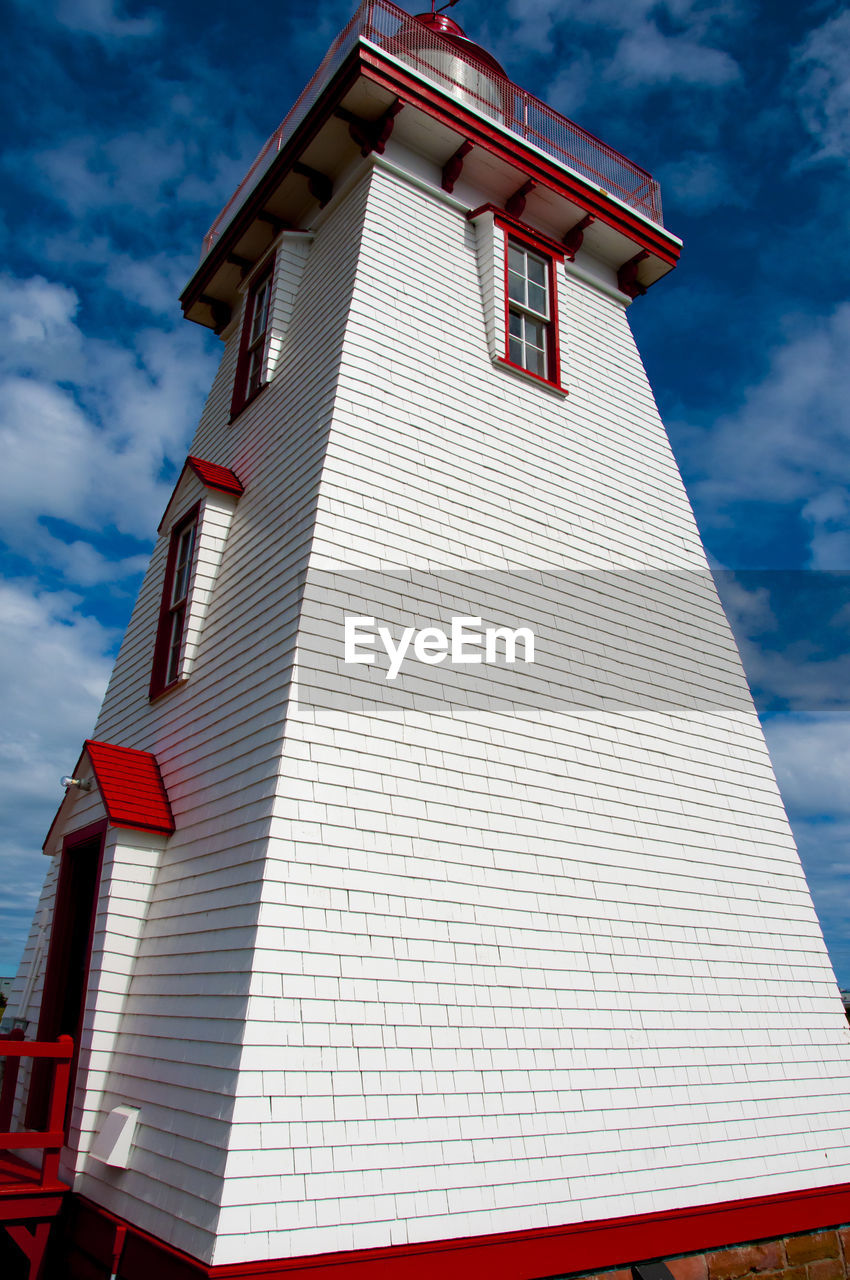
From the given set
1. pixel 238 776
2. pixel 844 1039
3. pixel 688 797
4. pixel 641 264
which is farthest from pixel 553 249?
pixel 844 1039

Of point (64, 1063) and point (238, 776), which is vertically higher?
point (238, 776)

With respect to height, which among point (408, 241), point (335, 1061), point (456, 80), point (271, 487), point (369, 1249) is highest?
point (456, 80)

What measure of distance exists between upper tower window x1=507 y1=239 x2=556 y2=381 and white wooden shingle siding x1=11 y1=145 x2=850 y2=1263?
1.23 feet

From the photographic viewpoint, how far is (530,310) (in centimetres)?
1044

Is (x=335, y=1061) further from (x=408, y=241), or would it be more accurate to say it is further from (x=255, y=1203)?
(x=408, y=241)

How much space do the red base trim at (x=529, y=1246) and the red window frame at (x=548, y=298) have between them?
789cm

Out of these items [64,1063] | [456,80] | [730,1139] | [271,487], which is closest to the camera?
[64,1063]

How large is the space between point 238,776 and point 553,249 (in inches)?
306

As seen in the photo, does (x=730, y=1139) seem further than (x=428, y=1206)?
Yes

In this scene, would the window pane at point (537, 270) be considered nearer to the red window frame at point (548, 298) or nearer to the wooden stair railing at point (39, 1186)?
the red window frame at point (548, 298)

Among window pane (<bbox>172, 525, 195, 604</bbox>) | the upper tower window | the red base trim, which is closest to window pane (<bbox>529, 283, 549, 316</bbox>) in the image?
the upper tower window

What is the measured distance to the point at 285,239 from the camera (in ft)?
34.0

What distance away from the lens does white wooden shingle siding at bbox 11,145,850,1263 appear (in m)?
5.65

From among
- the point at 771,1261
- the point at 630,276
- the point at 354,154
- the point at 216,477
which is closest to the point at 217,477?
the point at 216,477
